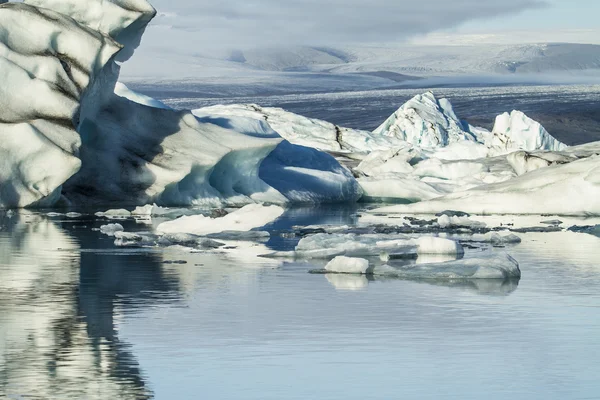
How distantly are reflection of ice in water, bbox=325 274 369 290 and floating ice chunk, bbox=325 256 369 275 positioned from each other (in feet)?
0.38

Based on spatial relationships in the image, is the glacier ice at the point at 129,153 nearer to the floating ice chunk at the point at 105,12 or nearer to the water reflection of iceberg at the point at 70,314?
the floating ice chunk at the point at 105,12

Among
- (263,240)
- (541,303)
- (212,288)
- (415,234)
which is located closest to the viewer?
(541,303)

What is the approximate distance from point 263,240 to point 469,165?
1788 centimetres

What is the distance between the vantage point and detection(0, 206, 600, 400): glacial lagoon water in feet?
18.0

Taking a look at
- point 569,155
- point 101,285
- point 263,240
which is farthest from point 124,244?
point 569,155

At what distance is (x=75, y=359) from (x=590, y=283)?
491 centimetres

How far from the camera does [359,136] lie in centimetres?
3928

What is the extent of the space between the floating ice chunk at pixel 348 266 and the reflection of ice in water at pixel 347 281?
0.12m

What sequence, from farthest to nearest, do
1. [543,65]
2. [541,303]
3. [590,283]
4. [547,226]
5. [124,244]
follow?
[543,65], [547,226], [124,244], [590,283], [541,303]

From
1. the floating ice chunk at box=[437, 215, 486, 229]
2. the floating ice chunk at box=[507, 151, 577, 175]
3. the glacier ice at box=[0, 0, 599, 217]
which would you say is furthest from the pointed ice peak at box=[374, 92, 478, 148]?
the floating ice chunk at box=[437, 215, 486, 229]

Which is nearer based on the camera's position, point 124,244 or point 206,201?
point 124,244

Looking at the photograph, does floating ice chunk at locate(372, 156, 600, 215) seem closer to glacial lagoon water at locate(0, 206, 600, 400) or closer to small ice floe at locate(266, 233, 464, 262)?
small ice floe at locate(266, 233, 464, 262)

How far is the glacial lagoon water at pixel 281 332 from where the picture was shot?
5.50m

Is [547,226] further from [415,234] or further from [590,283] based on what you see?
[590,283]
